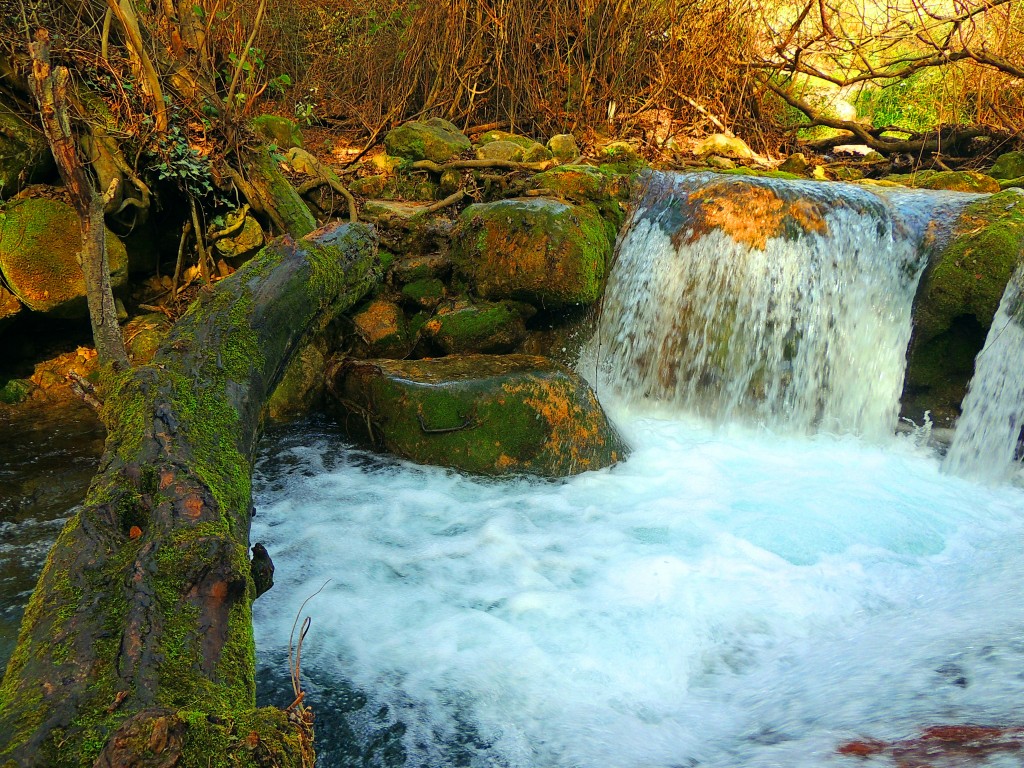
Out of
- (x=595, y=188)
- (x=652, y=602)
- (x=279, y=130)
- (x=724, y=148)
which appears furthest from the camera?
(x=724, y=148)

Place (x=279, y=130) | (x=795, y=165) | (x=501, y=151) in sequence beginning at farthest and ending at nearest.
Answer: (x=795, y=165) → (x=501, y=151) → (x=279, y=130)

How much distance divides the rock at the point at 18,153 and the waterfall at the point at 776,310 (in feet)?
13.5

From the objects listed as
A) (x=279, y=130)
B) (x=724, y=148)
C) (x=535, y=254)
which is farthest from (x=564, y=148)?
(x=535, y=254)

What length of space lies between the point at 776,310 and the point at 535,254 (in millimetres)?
1864

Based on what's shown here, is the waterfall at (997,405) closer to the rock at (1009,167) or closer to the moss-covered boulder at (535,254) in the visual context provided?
the moss-covered boulder at (535,254)

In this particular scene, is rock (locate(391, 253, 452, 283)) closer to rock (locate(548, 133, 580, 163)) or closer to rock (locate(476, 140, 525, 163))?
rock (locate(476, 140, 525, 163))

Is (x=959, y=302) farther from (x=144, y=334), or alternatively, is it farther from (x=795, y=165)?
(x=144, y=334)

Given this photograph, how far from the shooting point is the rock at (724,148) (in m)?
8.60

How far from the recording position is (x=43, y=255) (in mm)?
4656

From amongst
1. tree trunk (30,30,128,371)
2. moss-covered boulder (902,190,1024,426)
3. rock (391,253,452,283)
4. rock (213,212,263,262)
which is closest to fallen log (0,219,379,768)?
tree trunk (30,30,128,371)

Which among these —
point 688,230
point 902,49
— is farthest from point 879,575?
point 902,49

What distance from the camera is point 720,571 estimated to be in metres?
3.21

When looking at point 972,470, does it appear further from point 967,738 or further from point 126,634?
point 126,634

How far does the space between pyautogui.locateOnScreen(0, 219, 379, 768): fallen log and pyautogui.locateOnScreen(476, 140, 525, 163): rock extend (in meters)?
5.27
